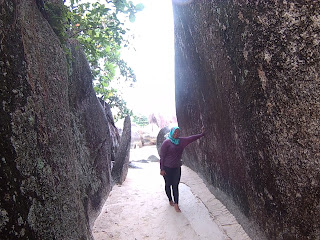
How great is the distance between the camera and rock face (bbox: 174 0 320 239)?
1.81 metres

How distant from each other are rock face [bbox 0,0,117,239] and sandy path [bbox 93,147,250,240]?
5.17 feet

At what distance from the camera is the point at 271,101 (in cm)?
201

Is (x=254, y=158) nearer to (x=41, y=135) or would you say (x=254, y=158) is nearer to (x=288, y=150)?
(x=288, y=150)

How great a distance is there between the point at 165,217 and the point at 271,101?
116 inches

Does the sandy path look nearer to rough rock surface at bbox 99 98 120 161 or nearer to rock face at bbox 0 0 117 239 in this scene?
rock face at bbox 0 0 117 239

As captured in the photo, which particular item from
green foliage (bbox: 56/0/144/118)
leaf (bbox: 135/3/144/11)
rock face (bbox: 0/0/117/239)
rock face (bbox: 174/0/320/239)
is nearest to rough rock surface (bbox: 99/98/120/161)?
green foliage (bbox: 56/0/144/118)

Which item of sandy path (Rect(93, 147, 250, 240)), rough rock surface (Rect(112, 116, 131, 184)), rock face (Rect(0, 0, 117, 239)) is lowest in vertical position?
sandy path (Rect(93, 147, 250, 240))

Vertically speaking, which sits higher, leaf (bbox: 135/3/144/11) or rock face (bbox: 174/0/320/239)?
leaf (bbox: 135/3/144/11)

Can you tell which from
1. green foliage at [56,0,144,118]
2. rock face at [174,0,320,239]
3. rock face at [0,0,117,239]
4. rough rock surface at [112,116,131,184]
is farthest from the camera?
rough rock surface at [112,116,131,184]

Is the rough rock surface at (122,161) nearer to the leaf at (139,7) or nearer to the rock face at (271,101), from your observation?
the rock face at (271,101)

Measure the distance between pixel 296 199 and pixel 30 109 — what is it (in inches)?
87.1

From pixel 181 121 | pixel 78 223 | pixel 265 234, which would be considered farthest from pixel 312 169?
pixel 181 121

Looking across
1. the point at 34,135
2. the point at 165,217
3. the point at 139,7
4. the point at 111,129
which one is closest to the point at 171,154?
the point at 165,217

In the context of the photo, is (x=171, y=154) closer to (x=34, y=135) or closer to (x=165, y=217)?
(x=165, y=217)
